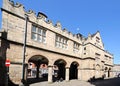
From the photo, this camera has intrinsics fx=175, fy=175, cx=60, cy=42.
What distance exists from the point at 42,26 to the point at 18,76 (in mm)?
7613

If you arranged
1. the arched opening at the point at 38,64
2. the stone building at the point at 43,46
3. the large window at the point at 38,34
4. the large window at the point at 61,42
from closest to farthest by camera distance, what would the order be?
the stone building at the point at 43,46
the large window at the point at 38,34
the large window at the point at 61,42
the arched opening at the point at 38,64

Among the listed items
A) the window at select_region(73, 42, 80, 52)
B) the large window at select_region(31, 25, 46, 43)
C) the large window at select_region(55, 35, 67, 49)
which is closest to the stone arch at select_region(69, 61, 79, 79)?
the window at select_region(73, 42, 80, 52)

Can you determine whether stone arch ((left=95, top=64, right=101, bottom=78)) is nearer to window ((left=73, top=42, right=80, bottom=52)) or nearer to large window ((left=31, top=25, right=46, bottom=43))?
window ((left=73, top=42, right=80, bottom=52))

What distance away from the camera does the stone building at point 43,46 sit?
1861 cm

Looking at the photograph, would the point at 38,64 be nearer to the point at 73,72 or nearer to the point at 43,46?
the point at 73,72

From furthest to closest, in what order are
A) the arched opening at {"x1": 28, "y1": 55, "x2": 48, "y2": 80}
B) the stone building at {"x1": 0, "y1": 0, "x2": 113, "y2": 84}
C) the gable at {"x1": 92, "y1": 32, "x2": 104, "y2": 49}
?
the gable at {"x1": 92, "y1": 32, "x2": 104, "y2": 49} < the arched opening at {"x1": 28, "y1": 55, "x2": 48, "y2": 80} < the stone building at {"x1": 0, "y1": 0, "x2": 113, "y2": 84}

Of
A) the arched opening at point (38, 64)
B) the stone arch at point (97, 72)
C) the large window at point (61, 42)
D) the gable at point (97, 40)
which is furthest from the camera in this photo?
the gable at point (97, 40)

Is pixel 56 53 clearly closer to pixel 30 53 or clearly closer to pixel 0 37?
pixel 30 53

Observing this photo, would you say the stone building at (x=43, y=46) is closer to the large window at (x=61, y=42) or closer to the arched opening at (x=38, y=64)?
the large window at (x=61, y=42)

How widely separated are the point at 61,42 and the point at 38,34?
5.88 metres

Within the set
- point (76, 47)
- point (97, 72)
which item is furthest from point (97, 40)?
point (76, 47)

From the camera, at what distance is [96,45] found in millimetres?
38438

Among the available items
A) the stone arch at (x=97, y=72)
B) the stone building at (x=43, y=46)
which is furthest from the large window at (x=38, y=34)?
the stone arch at (x=97, y=72)

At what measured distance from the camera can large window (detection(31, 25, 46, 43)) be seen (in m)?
22.5
